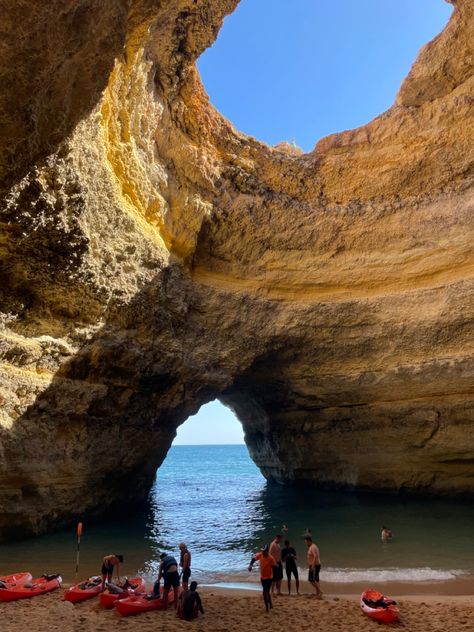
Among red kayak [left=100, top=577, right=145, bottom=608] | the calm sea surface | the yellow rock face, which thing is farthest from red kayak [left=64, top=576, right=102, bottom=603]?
the yellow rock face

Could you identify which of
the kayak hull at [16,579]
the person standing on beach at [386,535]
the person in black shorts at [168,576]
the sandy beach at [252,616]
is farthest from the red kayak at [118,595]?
the person standing on beach at [386,535]

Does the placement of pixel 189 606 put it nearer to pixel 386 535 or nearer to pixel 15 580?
pixel 15 580

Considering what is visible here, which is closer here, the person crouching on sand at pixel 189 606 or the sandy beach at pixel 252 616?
the sandy beach at pixel 252 616

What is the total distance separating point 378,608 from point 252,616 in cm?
174

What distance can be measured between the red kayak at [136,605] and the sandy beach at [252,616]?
0.35 ft

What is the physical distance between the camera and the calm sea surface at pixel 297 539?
359 inches

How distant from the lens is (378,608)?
253 inches

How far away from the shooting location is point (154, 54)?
13469mm

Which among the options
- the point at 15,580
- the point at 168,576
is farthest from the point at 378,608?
the point at 15,580

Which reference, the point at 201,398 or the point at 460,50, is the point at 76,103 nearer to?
the point at 201,398

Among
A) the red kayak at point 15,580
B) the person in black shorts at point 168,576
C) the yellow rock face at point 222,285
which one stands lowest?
the red kayak at point 15,580

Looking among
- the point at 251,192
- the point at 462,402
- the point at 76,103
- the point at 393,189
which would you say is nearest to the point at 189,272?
the point at 251,192

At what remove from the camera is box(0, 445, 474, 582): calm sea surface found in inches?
359

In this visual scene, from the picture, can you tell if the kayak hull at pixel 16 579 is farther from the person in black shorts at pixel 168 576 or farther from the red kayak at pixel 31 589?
the person in black shorts at pixel 168 576
